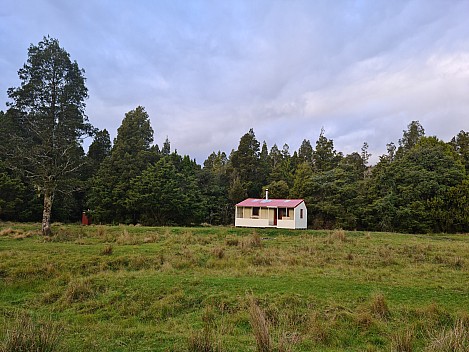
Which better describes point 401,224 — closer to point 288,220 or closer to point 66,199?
point 288,220

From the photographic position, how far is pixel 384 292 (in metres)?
9.31

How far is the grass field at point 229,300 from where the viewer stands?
6.05 metres

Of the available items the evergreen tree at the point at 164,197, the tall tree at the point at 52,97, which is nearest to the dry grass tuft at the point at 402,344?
the tall tree at the point at 52,97

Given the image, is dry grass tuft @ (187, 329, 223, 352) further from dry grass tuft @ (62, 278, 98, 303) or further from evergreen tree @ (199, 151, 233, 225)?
evergreen tree @ (199, 151, 233, 225)

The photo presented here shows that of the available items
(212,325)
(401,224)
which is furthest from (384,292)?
(401,224)

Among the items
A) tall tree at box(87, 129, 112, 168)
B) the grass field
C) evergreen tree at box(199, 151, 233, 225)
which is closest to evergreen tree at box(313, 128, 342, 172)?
evergreen tree at box(199, 151, 233, 225)

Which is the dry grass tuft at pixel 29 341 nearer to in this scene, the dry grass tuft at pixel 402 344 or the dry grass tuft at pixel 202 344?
the dry grass tuft at pixel 202 344

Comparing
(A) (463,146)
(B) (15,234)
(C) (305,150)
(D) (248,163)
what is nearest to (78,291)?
(B) (15,234)

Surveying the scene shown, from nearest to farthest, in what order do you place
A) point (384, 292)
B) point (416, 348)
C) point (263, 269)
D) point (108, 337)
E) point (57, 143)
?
point (416, 348), point (108, 337), point (384, 292), point (263, 269), point (57, 143)

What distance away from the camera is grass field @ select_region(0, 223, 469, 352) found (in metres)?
6.05

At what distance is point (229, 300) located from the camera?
8.71 metres

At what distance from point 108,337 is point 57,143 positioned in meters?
21.7

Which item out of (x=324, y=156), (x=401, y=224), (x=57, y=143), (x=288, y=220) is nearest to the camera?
(x=57, y=143)

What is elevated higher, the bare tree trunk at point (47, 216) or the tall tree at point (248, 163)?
the tall tree at point (248, 163)
